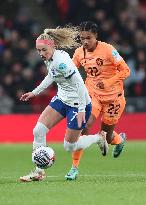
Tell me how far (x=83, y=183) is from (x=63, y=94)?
1.29 metres

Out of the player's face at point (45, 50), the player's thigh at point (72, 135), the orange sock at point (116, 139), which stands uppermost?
the player's face at point (45, 50)

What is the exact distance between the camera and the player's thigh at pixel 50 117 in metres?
11.2

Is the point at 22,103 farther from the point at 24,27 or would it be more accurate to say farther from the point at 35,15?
the point at 35,15

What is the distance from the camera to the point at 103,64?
12984 millimetres

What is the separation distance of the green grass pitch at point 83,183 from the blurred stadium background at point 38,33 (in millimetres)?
3808

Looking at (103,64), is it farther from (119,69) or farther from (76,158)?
(76,158)

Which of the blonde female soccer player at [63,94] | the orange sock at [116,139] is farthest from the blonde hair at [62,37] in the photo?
the orange sock at [116,139]

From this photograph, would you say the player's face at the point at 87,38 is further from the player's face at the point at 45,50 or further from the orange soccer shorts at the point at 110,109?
the player's face at the point at 45,50

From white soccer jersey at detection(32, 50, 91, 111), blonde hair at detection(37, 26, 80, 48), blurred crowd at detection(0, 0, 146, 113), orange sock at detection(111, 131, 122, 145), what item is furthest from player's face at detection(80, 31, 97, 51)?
blurred crowd at detection(0, 0, 146, 113)

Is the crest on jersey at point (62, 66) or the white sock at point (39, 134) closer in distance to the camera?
the crest on jersey at point (62, 66)

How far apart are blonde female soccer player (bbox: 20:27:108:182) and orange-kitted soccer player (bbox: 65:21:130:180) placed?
33.6 inches

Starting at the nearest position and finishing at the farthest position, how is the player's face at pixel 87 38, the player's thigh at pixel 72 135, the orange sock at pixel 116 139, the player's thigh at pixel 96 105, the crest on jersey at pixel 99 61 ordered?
the player's thigh at pixel 72 135
the player's face at pixel 87 38
the crest on jersey at pixel 99 61
the player's thigh at pixel 96 105
the orange sock at pixel 116 139

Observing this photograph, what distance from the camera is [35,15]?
990 inches

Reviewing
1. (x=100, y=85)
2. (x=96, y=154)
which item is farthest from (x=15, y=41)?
(x=100, y=85)
